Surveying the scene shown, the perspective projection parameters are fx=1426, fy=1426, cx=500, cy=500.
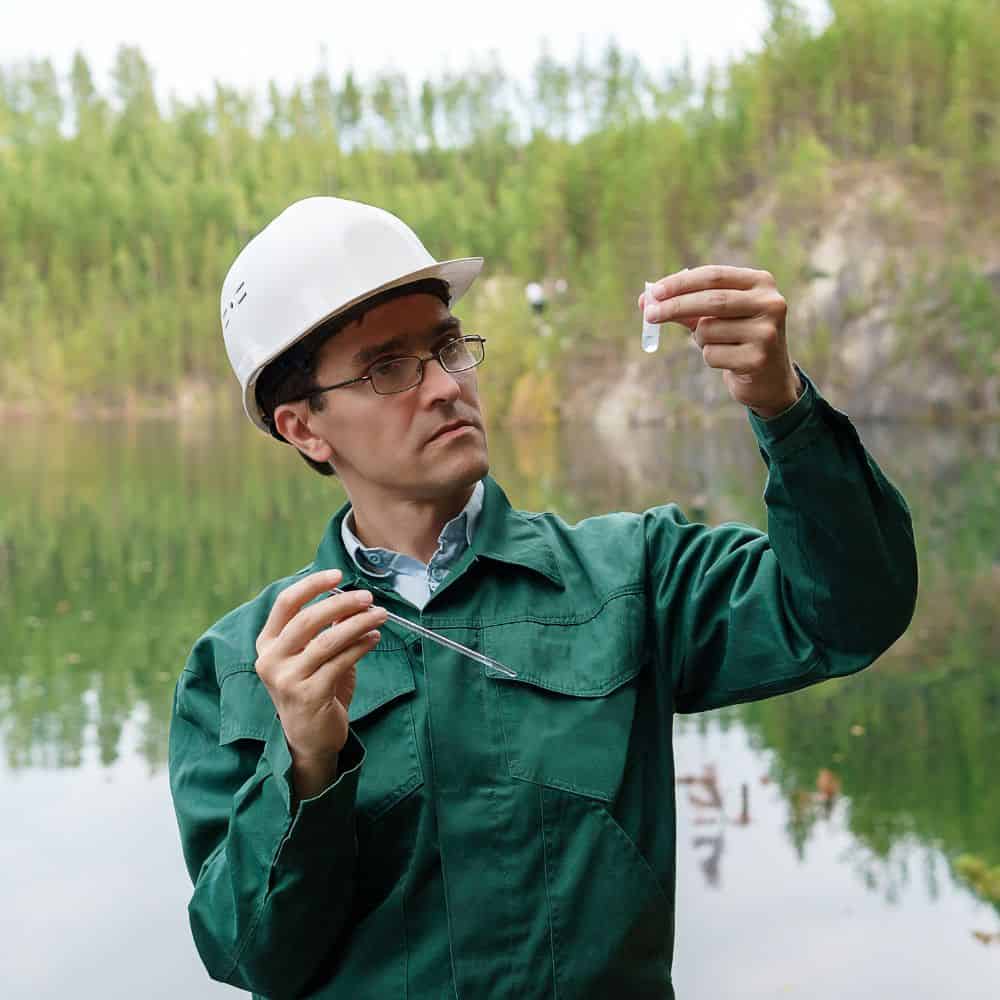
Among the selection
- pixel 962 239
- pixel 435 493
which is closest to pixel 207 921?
pixel 435 493

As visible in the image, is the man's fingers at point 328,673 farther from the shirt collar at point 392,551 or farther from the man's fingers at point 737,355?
the man's fingers at point 737,355

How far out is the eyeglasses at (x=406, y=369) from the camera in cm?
179

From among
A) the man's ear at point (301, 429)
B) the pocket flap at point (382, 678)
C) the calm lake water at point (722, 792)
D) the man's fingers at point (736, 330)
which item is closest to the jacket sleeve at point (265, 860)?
the pocket flap at point (382, 678)

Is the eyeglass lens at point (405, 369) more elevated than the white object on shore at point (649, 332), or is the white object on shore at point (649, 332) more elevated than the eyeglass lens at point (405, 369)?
the eyeglass lens at point (405, 369)

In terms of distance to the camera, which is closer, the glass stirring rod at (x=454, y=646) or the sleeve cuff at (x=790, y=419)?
the sleeve cuff at (x=790, y=419)

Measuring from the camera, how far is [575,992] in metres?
1.56

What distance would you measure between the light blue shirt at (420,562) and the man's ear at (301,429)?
0.16 metres

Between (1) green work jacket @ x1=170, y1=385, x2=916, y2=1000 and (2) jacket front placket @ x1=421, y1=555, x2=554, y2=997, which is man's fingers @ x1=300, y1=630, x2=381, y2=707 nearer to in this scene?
(1) green work jacket @ x1=170, y1=385, x2=916, y2=1000

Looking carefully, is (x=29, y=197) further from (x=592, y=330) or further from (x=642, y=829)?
(x=642, y=829)

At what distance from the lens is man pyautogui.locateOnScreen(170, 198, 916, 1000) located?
4.88ft

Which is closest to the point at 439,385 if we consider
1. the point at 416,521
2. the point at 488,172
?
the point at 416,521

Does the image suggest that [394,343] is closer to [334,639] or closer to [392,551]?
[392,551]

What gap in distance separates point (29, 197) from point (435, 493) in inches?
2141

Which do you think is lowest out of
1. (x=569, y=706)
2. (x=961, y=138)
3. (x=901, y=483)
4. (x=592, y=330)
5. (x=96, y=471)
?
(x=569, y=706)
